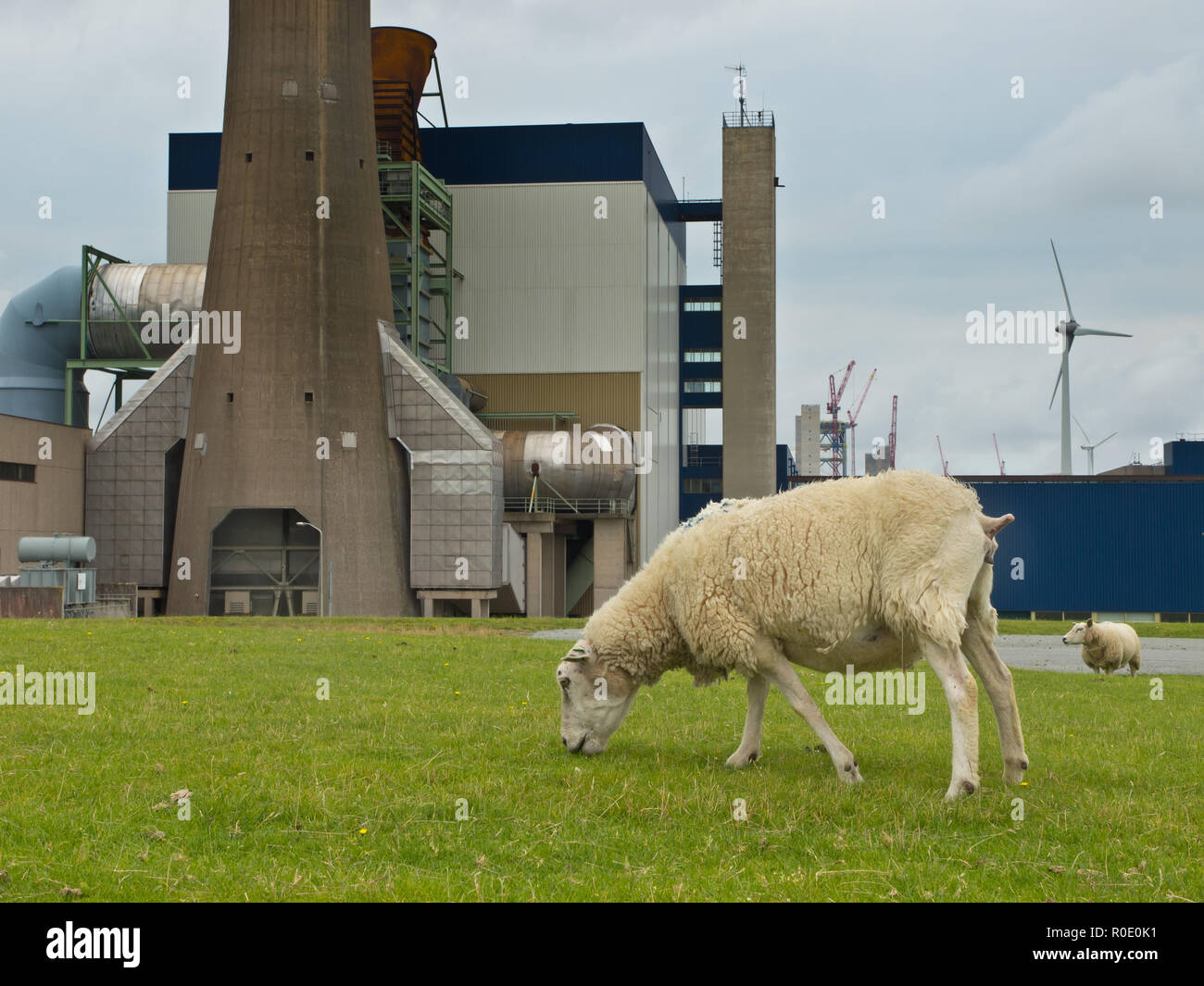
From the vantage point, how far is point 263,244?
154ft

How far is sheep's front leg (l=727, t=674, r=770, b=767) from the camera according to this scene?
10.2 metres

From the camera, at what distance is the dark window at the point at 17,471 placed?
149ft

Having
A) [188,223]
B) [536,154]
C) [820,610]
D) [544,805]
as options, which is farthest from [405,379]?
[544,805]

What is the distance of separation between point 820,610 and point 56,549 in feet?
128

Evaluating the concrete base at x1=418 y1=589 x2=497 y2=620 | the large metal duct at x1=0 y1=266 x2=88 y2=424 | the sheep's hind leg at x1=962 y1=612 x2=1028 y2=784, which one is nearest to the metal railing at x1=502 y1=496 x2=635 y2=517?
the concrete base at x1=418 y1=589 x2=497 y2=620

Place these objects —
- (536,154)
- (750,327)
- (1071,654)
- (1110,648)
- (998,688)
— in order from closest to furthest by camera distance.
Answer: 1. (998,688)
2. (1110,648)
3. (1071,654)
4. (536,154)
5. (750,327)

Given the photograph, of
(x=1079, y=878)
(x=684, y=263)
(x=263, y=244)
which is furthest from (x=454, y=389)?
(x=1079, y=878)

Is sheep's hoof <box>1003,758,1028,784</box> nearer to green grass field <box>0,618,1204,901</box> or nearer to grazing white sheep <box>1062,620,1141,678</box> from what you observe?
green grass field <box>0,618,1204,901</box>

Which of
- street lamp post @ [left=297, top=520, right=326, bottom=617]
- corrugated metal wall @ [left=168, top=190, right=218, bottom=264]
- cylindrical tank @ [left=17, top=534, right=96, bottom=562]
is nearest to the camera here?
cylindrical tank @ [left=17, top=534, right=96, bottom=562]

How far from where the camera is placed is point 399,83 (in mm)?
61875

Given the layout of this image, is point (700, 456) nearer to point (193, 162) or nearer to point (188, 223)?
point (188, 223)

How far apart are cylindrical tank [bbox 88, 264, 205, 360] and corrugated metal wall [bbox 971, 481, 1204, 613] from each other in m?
45.3

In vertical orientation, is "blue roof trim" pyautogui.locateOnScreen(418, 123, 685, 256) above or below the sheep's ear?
above

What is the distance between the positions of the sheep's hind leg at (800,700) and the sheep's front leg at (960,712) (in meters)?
0.76
